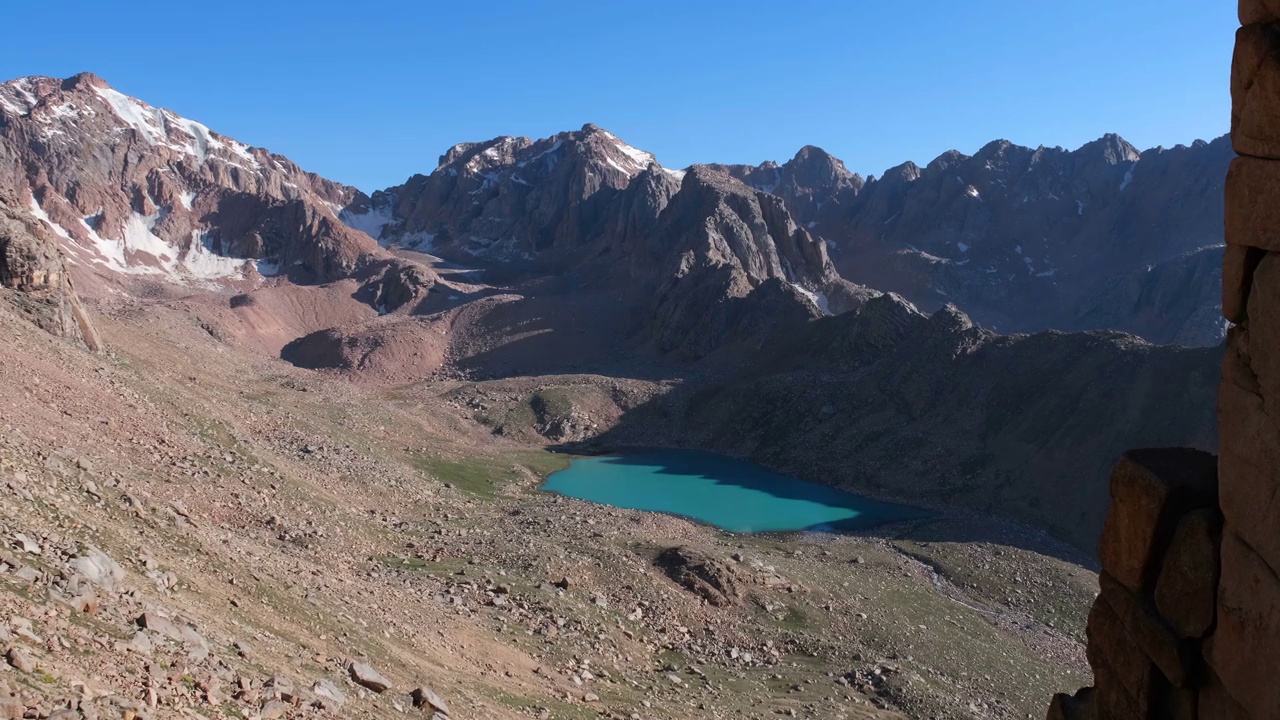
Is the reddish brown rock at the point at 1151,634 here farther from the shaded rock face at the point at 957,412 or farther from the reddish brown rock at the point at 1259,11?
the shaded rock face at the point at 957,412

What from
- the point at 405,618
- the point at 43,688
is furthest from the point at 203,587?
the point at 43,688

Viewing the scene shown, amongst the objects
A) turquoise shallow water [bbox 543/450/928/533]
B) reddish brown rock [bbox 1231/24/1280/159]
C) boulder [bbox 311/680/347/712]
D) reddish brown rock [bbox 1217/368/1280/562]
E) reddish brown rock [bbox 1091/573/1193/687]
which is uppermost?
reddish brown rock [bbox 1231/24/1280/159]

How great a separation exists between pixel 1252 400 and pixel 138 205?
16419cm

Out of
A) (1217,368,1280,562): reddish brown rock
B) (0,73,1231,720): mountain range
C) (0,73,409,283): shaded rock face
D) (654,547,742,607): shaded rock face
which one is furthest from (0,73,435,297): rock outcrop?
(1217,368,1280,562): reddish brown rock

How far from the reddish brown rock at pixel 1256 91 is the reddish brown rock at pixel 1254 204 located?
0.50 ft

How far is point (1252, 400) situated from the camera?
31.1 ft

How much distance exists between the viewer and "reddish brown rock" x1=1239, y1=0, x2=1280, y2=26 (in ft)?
31.2

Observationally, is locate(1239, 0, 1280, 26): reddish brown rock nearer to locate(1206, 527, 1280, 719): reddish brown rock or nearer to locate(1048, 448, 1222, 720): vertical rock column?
locate(1048, 448, 1222, 720): vertical rock column

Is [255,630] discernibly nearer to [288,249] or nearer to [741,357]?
[741,357]

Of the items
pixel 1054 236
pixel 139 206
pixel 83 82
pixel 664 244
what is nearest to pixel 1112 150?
pixel 1054 236

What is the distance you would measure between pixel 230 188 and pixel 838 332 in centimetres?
12098

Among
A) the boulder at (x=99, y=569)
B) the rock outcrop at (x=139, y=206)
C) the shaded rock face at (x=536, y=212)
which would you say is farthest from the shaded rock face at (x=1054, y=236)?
the boulder at (x=99, y=569)

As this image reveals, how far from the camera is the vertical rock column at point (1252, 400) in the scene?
30.1ft

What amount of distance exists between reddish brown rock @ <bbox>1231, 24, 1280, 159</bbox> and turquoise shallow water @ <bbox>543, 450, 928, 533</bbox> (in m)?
46.8
